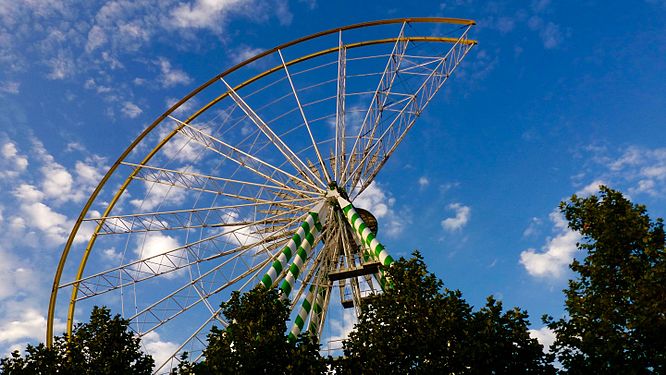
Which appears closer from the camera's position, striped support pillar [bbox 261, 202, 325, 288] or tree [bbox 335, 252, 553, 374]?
tree [bbox 335, 252, 553, 374]

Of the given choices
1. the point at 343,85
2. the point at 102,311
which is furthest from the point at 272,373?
the point at 343,85

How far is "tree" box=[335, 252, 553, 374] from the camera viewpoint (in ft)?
54.3

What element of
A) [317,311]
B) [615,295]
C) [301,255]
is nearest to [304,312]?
[317,311]

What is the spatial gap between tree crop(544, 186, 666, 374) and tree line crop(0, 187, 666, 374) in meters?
0.03

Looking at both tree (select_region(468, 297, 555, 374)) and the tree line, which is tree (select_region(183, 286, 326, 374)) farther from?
tree (select_region(468, 297, 555, 374))

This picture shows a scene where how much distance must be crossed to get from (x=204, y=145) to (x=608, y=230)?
23318 millimetres

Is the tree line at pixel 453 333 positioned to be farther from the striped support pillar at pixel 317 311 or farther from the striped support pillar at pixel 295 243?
the striped support pillar at pixel 317 311

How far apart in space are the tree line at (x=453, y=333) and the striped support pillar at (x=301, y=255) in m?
6.55

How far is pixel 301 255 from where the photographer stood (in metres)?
28.3

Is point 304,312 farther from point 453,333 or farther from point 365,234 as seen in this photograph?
point 453,333

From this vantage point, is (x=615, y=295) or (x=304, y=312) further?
(x=304, y=312)

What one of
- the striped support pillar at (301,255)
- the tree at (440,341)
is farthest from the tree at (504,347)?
the striped support pillar at (301,255)

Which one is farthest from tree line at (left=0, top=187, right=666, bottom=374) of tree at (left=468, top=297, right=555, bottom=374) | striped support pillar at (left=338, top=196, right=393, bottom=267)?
striped support pillar at (left=338, top=196, right=393, bottom=267)

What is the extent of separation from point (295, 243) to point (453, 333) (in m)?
12.6
